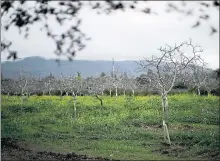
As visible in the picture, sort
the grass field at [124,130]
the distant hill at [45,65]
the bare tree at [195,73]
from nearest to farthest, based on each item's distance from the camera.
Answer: the distant hill at [45,65] → the grass field at [124,130] → the bare tree at [195,73]

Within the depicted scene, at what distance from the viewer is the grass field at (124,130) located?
10344 millimetres

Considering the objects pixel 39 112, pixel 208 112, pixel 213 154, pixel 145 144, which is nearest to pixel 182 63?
pixel 145 144

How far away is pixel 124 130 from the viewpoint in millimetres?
14391

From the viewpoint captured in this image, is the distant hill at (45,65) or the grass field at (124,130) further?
the grass field at (124,130)

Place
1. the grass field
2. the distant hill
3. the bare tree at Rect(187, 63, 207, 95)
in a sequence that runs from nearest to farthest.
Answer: the distant hill < the grass field < the bare tree at Rect(187, 63, 207, 95)

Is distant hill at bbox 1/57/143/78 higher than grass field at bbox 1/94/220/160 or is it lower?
higher

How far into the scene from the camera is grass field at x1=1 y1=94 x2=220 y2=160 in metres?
10.3

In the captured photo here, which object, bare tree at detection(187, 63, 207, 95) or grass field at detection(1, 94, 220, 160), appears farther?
bare tree at detection(187, 63, 207, 95)

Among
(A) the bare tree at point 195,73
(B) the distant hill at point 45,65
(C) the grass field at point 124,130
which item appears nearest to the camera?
(B) the distant hill at point 45,65

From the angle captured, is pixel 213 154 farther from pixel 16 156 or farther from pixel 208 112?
pixel 208 112

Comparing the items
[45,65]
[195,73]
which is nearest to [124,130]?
[45,65]

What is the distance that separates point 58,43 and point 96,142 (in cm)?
651

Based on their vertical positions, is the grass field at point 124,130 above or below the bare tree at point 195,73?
below

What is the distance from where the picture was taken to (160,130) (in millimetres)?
14680
